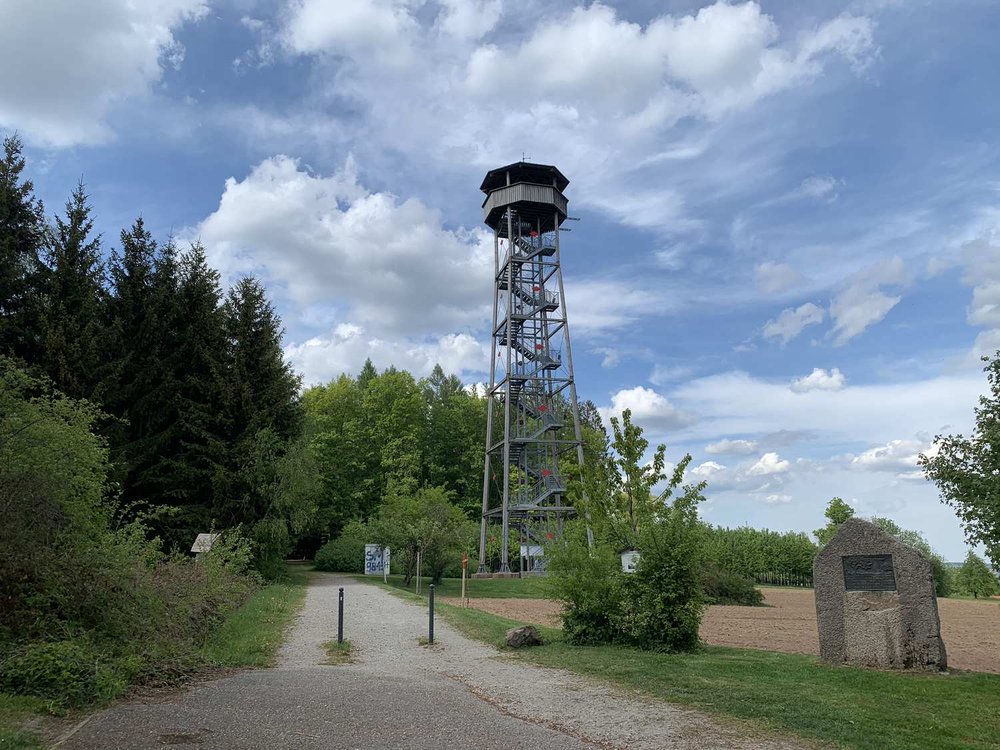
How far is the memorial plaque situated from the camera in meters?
11.4

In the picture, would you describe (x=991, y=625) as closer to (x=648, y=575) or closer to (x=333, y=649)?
(x=648, y=575)

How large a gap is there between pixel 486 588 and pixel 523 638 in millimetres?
21306

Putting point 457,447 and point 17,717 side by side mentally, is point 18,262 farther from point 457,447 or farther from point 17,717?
point 457,447

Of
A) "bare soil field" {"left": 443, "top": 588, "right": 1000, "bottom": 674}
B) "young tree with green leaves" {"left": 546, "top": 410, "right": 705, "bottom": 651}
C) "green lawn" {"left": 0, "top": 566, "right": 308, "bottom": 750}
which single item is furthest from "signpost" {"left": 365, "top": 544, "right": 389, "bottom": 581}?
"young tree with green leaves" {"left": 546, "top": 410, "right": 705, "bottom": 651}

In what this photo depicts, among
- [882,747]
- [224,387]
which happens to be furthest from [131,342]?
[882,747]

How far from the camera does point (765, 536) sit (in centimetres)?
5972

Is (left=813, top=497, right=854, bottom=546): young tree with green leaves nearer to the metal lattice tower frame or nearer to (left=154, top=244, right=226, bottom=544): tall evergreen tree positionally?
the metal lattice tower frame

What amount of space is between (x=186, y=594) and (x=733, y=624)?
1476 cm

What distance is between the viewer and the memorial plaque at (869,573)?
11.4 meters

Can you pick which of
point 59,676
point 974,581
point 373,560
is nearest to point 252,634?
point 59,676

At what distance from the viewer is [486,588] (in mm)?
33906

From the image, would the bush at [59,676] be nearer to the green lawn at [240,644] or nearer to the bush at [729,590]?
the green lawn at [240,644]

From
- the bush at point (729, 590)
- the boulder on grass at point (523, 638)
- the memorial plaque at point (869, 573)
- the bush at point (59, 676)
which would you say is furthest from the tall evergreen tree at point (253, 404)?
the memorial plaque at point (869, 573)

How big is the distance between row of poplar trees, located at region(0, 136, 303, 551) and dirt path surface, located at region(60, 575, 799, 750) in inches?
801
